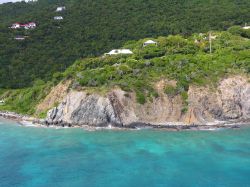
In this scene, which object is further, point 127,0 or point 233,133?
point 127,0

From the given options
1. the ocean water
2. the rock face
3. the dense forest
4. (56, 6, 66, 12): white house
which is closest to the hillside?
the rock face

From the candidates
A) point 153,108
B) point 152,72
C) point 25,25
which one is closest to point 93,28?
point 25,25

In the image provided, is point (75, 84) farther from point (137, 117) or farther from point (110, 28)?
point (110, 28)

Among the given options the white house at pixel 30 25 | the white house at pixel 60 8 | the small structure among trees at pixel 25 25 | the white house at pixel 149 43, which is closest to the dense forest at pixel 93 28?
the white house at pixel 60 8

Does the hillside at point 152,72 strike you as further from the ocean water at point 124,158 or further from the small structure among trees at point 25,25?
the small structure among trees at point 25,25

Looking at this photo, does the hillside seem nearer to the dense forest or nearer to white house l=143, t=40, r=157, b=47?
white house l=143, t=40, r=157, b=47

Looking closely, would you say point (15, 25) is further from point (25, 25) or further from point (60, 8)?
point (60, 8)

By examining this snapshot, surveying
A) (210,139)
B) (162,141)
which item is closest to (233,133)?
(210,139)
